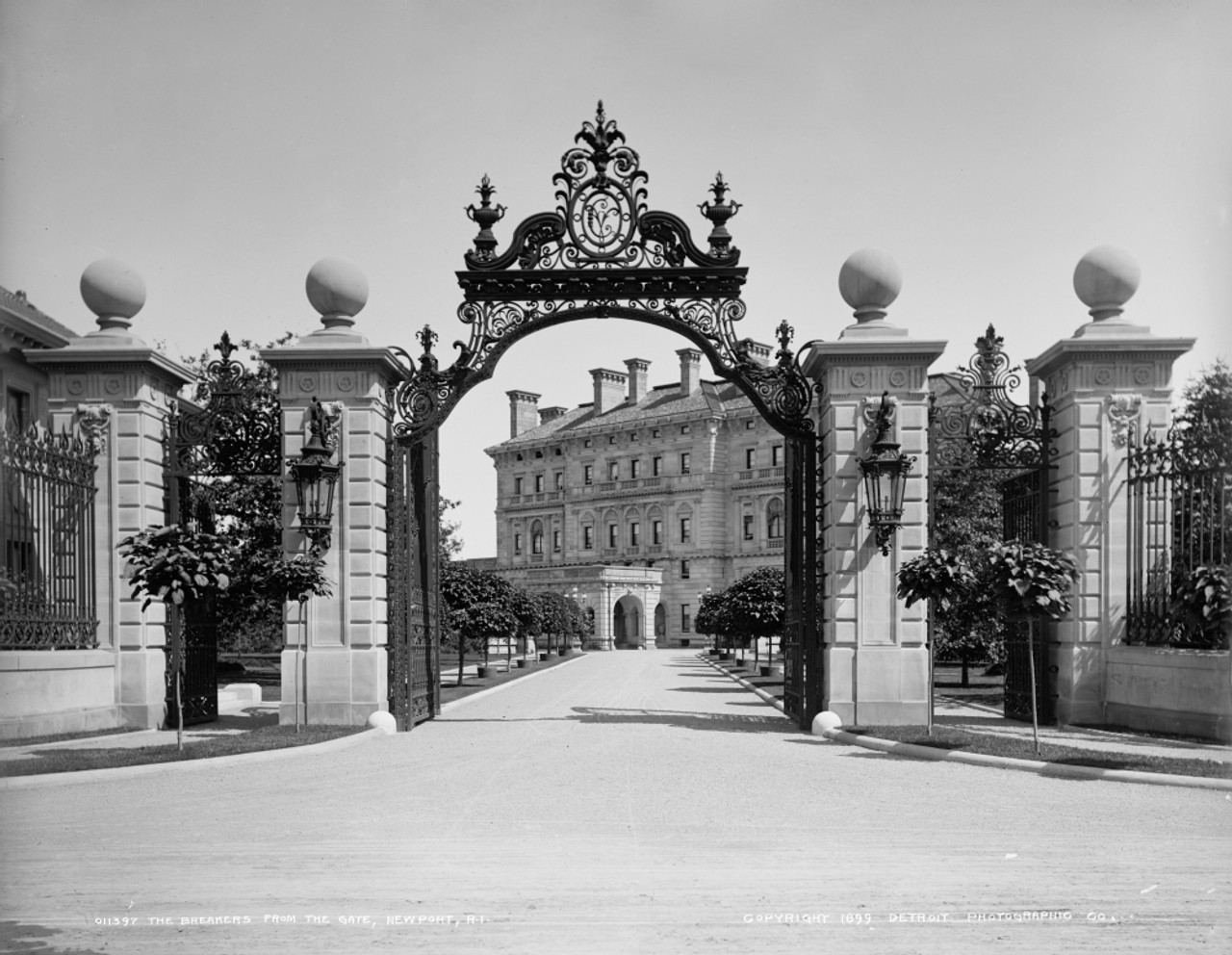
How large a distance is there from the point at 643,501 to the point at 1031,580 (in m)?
76.0

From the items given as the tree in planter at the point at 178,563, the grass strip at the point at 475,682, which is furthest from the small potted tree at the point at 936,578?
the grass strip at the point at 475,682

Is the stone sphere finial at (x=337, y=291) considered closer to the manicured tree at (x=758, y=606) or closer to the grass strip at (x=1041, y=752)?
the grass strip at (x=1041, y=752)

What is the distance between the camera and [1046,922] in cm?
625

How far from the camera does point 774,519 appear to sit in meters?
83.1

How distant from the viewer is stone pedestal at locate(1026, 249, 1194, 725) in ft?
52.3

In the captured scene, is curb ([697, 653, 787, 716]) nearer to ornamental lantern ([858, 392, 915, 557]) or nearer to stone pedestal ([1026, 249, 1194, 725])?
ornamental lantern ([858, 392, 915, 557])

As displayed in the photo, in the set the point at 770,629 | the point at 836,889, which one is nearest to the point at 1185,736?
the point at 836,889

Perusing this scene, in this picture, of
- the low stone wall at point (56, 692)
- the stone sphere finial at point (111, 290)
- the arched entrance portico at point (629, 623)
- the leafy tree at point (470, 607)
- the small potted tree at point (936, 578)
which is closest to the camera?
the low stone wall at point (56, 692)

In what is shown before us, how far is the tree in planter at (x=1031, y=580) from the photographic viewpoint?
1317 cm

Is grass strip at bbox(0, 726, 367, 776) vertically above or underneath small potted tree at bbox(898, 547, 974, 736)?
underneath

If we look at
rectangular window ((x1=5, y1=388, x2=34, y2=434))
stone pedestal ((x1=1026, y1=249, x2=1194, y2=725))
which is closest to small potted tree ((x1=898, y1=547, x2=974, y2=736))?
stone pedestal ((x1=1026, y1=249, x2=1194, y2=725))

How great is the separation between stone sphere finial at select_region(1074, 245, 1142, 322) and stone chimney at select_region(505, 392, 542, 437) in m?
84.5

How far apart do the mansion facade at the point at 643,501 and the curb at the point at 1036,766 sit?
61025 mm

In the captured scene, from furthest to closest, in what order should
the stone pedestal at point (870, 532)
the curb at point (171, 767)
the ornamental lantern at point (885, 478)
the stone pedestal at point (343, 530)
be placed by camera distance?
1. the stone pedestal at point (343, 530)
2. the stone pedestal at point (870, 532)
3. the ornamental lantern at point (885, 478)
4. the curb at point (171, 767)
